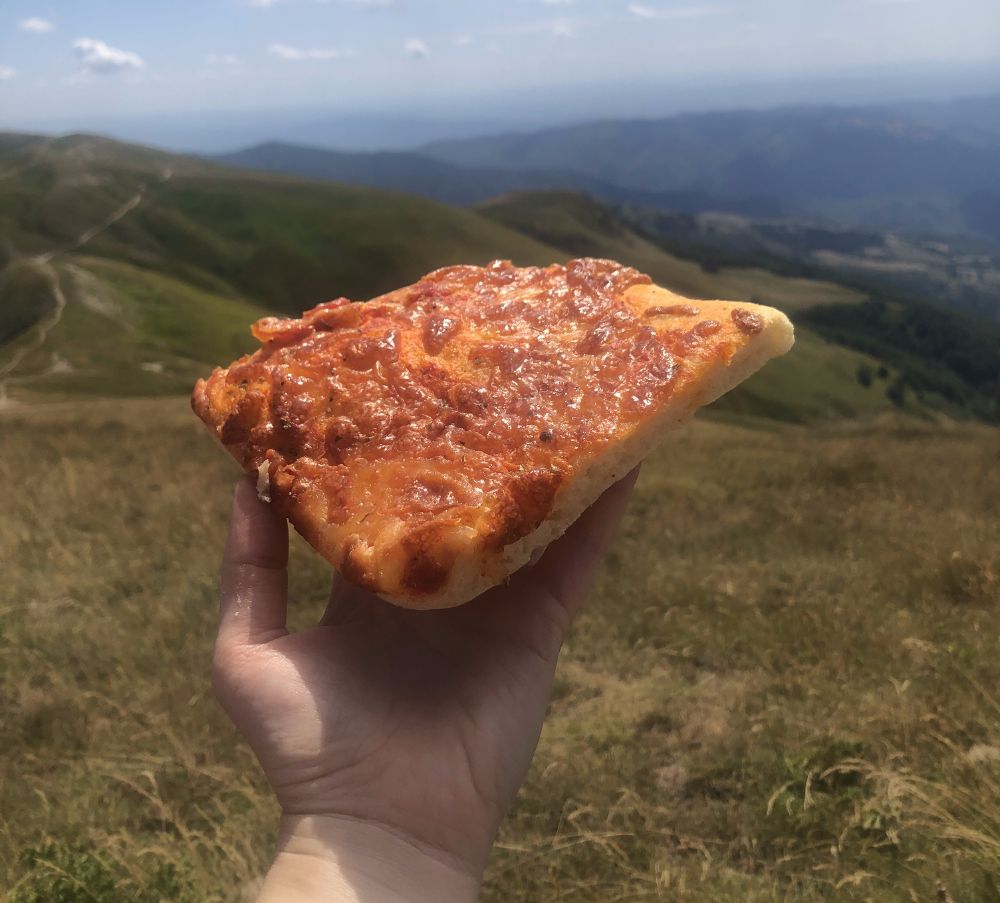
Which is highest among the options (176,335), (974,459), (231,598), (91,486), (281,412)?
(281,412)

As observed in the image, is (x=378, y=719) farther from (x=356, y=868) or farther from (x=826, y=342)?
(x=826, y=342)

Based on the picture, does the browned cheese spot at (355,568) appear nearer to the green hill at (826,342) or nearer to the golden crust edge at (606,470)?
the golden crust edge at (606,470)

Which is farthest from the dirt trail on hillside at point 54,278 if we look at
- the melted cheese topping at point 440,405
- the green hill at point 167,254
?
the melted cheese topping at point 440,405

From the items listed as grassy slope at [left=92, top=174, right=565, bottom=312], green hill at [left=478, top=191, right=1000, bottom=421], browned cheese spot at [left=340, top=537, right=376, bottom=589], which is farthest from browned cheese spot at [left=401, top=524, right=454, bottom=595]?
grassy slope at [left=92, top=174, right=565, bottom=312]

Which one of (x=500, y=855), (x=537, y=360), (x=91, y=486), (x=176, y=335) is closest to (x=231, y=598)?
(x=537, y=360)

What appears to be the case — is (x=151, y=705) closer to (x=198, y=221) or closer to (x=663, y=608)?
(x=663, y=608)

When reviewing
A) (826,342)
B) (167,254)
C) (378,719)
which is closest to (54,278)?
(167,254)
